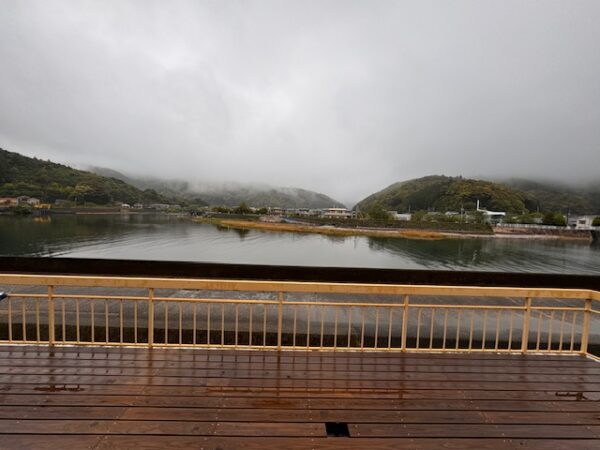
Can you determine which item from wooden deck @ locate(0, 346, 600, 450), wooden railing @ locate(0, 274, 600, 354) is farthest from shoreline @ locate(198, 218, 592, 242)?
wooden deck @ locate(0, 346, 600, 450)

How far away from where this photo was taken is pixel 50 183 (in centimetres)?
10619

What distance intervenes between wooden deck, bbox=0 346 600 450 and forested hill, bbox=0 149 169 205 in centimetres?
12255

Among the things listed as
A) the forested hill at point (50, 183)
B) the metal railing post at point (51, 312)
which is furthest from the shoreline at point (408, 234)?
the forested hill at point (50, 183)

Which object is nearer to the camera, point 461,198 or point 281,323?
point 281,323

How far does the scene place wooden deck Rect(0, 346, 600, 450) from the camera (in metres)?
2.18

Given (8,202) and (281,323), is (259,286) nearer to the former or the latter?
(281,323)

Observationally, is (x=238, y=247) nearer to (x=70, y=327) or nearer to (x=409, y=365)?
(x=70, y=327)

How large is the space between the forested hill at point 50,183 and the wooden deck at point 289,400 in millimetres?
122553

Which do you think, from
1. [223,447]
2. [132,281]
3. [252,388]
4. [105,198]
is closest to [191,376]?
[252,388]

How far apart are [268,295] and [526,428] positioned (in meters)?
7.26

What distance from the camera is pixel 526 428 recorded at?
93.7 inches

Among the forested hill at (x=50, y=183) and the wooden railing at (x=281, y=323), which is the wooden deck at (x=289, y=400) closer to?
the wooden railing at (x=281, y=323)

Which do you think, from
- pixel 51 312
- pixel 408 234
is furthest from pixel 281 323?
pixel 408 234

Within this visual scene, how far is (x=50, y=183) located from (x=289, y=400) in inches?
5416
